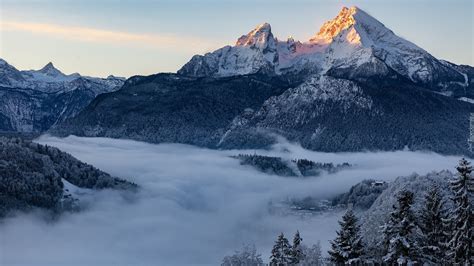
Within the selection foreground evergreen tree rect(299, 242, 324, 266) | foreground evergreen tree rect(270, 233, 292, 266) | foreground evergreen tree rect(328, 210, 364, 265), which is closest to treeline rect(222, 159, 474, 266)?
foreground evergreen tree rect(328, 210, 364, 265)

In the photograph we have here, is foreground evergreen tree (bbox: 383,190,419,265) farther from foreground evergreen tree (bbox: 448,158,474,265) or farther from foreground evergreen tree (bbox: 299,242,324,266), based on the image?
foreground evergreen tree (bbox: 299,242,324,266)

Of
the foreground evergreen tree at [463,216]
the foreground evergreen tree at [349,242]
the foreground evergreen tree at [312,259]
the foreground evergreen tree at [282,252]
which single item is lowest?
the foreground evergreen tree at [312,259]

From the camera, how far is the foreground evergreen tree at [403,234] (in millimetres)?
63250

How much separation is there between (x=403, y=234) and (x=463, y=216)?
6.40 meters

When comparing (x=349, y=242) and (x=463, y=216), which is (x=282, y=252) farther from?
(x=463, y=216)

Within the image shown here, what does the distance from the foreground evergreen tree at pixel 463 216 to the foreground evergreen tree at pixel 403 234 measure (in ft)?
Answer: 14.7

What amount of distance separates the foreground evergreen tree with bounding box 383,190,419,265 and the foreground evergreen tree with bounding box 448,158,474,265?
4473mm

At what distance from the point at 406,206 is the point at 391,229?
297 cm

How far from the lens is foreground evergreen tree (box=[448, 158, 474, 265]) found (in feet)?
202

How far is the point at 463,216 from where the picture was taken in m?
63.0

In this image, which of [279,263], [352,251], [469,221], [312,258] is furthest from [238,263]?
[469,221]

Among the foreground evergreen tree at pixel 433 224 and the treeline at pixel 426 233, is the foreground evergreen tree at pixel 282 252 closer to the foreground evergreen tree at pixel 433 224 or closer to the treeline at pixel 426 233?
the treeline at pixel 426 233

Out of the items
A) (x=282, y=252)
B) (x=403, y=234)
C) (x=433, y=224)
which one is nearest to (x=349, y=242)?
(x=403, y=234)

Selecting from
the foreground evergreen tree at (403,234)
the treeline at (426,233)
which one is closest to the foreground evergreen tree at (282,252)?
the treeline at (426,233)
